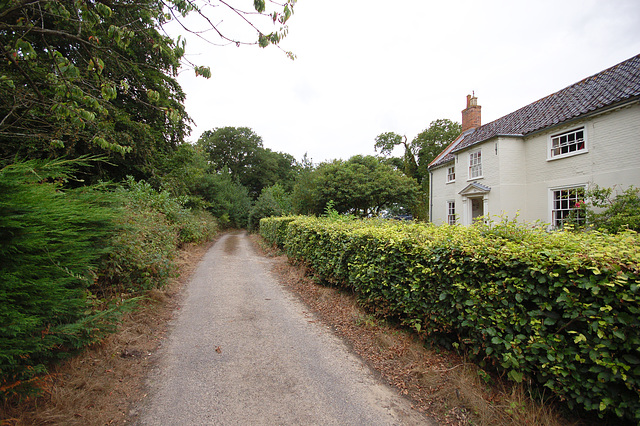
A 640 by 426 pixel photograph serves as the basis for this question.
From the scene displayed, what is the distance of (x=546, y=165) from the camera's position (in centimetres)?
1277

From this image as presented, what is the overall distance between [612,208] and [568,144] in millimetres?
4063

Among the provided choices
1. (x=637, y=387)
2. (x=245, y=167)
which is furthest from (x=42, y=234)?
(x=245, y=167)

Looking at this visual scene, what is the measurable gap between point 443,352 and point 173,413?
9.80ft

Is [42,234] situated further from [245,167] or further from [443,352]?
[245,167]

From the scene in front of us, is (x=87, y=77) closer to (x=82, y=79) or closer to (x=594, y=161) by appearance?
(x=82, y=79)

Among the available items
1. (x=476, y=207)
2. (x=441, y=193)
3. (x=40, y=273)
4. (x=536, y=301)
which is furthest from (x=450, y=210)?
(x=40, y=273)

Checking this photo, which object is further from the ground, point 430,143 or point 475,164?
point 430,143

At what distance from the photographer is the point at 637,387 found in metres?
1.93

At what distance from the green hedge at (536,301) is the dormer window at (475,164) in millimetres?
13843

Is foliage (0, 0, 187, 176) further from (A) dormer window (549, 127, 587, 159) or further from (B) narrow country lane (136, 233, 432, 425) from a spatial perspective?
(A) dormer window (549, 127, 587, 159)

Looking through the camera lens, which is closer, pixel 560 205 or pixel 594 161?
pixel 594 161

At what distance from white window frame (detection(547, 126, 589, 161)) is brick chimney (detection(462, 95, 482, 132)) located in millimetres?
8097

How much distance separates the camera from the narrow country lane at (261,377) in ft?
8.75

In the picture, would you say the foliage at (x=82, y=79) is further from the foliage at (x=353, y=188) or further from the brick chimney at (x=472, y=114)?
the brick chimney at (x=472, y=114)
